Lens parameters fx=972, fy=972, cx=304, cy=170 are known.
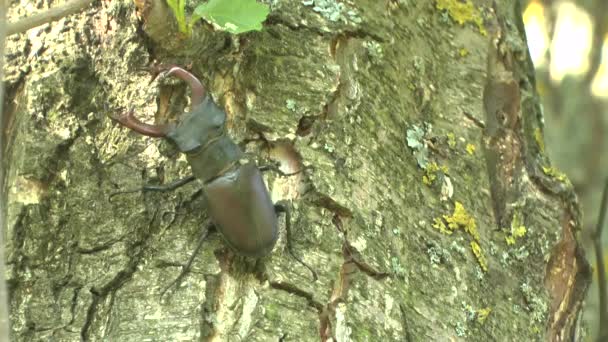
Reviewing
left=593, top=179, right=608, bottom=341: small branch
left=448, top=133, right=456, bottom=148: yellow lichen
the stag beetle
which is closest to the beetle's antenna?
the stag beetle

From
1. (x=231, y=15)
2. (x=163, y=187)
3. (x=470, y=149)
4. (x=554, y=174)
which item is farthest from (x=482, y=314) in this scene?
(x=231, y=15)

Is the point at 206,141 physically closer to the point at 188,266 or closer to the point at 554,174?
the point at 188,266

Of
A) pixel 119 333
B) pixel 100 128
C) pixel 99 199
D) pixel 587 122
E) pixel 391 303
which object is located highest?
pixel 587 122

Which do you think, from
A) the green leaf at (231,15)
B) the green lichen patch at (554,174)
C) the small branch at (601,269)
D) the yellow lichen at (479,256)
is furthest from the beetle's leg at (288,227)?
the small branch at (601,269)

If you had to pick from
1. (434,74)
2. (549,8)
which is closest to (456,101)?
(434,74)

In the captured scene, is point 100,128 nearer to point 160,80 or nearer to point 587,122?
point 160,80

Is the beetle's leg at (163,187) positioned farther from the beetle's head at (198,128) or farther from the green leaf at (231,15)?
the green leaf at (231,15)

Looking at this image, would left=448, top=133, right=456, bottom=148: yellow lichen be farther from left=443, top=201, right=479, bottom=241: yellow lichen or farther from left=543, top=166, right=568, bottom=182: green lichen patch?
left=543, top=166, right=568, bottom=182: green lichen patch
